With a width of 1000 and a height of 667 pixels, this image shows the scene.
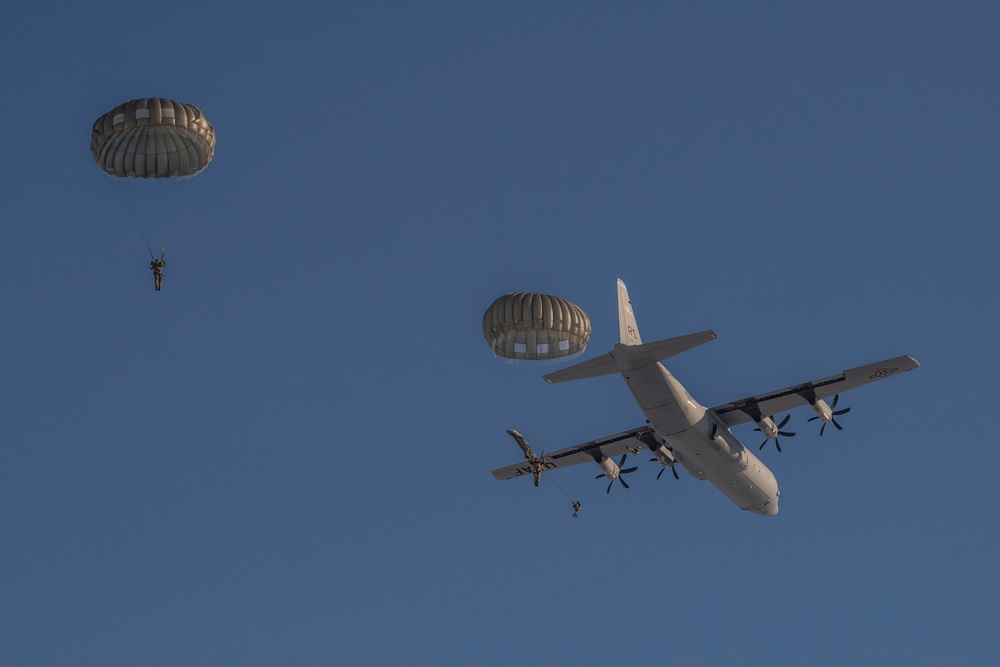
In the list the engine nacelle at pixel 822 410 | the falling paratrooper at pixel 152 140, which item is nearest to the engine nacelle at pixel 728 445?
the engine nacelle at pixel 822 410

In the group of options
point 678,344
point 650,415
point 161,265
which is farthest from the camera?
point 650,415

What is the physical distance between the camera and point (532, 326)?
50500 mm

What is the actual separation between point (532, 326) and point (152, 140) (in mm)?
15526

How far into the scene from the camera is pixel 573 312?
51625 millimetres

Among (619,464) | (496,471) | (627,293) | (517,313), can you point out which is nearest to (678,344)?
(517,313)

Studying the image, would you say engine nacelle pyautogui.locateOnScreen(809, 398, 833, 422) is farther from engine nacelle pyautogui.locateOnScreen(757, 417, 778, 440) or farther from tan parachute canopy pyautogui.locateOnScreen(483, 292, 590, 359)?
tan parachute canopy pyautogui.locateOnScreen(483, 292, 590, 359)

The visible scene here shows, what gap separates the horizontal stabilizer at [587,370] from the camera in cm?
5269

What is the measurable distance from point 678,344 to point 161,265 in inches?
751

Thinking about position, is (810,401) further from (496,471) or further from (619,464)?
(496,471)

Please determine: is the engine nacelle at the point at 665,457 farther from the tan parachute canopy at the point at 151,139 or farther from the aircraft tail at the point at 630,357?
the tan parachute canopy at the point at 151,139

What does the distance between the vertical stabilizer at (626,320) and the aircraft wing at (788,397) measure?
16.9 ft

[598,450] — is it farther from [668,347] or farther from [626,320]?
[668,347]

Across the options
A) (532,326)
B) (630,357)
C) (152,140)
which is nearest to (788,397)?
(630,357)

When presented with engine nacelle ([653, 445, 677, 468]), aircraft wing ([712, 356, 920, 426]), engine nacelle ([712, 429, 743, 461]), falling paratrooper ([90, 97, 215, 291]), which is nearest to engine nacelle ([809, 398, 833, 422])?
aircraft wing ([712, 356, 920, 426])
